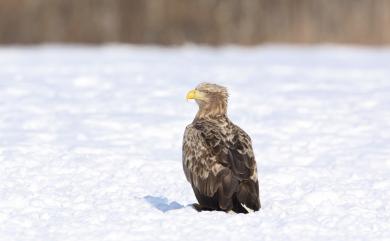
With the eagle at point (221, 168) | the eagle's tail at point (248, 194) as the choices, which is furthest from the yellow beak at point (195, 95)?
the eagle's tail at point (248, 194)

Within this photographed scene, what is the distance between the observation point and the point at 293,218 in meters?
6.54

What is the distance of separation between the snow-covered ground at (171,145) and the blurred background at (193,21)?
1367mm

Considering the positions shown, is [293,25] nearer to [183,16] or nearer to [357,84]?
[183,16]

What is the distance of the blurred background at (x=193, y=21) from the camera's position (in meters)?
17.4

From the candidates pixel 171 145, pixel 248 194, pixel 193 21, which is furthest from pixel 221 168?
pixel 193 21

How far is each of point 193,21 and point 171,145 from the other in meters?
8.37

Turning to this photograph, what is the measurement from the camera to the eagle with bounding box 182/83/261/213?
6.46 meters

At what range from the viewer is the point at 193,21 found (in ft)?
57.2

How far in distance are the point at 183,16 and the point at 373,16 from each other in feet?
10.8

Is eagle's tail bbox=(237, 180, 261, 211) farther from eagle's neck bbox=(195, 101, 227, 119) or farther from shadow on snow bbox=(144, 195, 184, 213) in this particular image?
eagle's neck bbox=(195, 101, 227, 119)

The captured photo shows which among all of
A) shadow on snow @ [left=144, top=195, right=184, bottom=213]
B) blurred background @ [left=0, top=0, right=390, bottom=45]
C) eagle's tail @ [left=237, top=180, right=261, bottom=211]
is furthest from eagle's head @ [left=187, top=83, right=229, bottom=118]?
blurred background @ [left=0, top=0, right=390, bottom=45]

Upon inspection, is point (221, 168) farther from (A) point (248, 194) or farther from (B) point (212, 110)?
(B) point (212, 110)

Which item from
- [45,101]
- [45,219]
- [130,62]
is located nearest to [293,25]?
[130,62]

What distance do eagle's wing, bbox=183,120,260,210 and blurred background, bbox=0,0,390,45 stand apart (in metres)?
10.7
